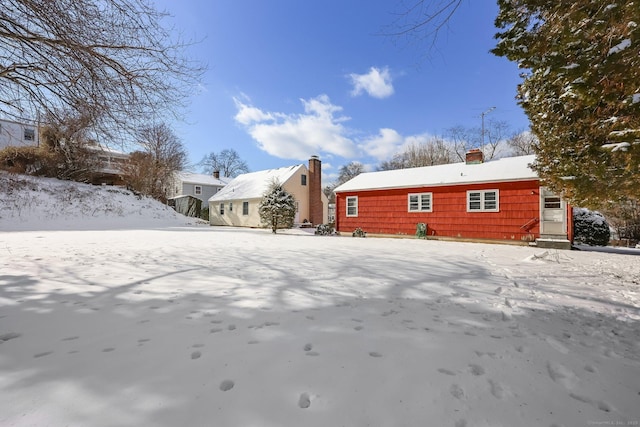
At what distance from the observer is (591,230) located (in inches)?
498

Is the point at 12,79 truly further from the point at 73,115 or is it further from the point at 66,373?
the point at 66,373

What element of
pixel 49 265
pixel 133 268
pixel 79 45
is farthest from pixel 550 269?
pixel 49 265

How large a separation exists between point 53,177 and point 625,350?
28.1 metres

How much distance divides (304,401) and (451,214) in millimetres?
13597

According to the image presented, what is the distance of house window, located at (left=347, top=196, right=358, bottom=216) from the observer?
55.3 feet

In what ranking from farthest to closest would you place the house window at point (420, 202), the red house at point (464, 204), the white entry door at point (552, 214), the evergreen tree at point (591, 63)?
the house window at point (420, 202), the red house at point (464, 204), the white entry door at point (552, 214), the evergreen tree at point (591, 63)

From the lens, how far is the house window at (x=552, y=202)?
1120cm

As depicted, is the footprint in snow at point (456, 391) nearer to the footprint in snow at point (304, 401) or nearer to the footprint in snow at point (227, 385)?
the footprint in snow at point (304, 401)

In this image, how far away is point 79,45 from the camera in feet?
12.2

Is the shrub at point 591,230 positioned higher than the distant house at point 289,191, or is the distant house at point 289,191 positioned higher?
the distant house at point 289,191

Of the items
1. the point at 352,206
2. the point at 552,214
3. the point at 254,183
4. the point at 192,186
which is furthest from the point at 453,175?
the point at 192,186

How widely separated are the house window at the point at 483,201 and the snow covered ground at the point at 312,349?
815cm

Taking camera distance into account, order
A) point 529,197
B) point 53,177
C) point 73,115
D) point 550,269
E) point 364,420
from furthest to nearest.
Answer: point 53,177 < point 529,197 < point 550,269 < point 73,115 < point 364,420

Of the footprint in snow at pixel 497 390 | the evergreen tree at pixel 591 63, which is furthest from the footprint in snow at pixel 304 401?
the evergreen tree at pixel 591 63
